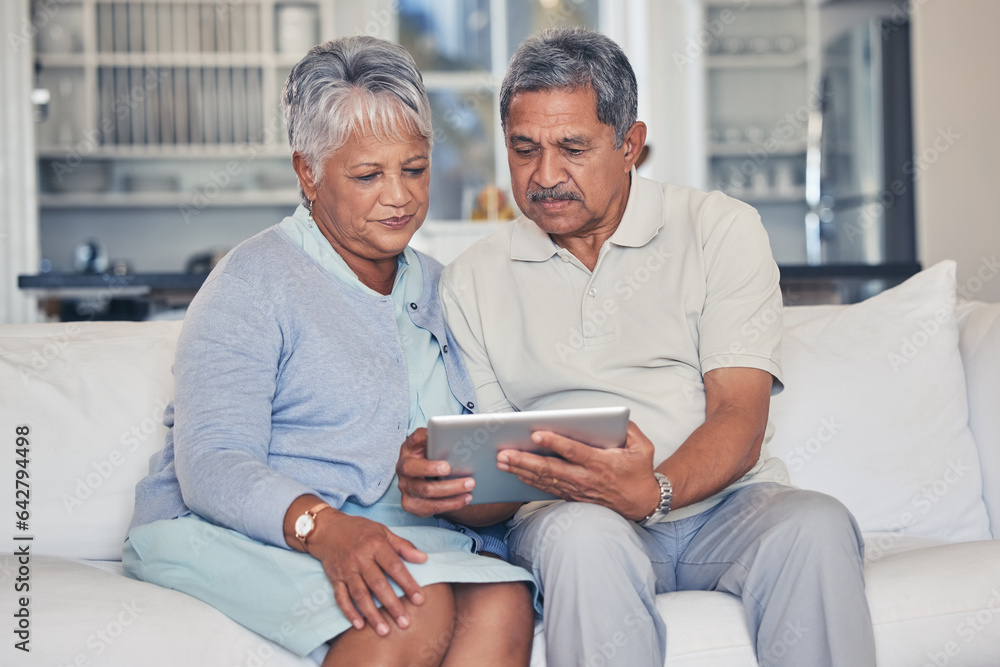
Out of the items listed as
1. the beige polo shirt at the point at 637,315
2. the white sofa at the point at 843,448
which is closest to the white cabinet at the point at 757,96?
the white sofa at the point at 843,448

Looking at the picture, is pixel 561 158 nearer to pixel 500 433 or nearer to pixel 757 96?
pixel 500 433

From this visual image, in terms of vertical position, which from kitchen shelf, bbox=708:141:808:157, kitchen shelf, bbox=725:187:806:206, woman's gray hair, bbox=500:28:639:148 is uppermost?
kitchen shelf, bbox=708:141:808:157

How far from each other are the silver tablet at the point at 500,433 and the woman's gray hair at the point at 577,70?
61 cm

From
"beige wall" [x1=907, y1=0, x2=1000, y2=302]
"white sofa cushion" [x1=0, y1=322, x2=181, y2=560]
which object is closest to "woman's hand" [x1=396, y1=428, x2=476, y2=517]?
"white sofa cushion" [x1=0, y1=322, x2=181, y2=560]

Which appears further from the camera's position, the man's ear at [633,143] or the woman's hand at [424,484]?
the man's ear at [633,143]

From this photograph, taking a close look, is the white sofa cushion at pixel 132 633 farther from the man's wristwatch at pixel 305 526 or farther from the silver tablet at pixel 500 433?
the silver tablet at pixel 500 433

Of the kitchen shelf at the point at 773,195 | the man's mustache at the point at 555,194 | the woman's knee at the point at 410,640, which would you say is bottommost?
the woman's knee at the point at 410,640

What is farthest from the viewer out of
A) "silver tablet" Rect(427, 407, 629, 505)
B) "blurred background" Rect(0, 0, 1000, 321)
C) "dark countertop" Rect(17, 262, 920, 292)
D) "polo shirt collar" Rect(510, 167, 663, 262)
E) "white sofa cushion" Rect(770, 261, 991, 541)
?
"blurred background" Rect(0, 0, 1000, 321)

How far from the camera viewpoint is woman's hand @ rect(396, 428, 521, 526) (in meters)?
1.26

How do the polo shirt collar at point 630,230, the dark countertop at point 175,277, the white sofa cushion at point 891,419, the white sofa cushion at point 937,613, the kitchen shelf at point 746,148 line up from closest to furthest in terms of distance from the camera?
1. the white sofa cushion at point 937,613
2. the polo shirt collar at point 630,230
3. the white sofa cushion at point 891,419
4. the dark countertop at point 175,277
5. the kitchen shelf at point 746,148

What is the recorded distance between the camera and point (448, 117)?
6.04 metres

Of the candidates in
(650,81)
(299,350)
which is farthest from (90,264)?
(299,350)

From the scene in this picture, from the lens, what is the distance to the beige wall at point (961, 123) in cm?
375

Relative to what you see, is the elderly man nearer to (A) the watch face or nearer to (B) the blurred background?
(A) the watch face
